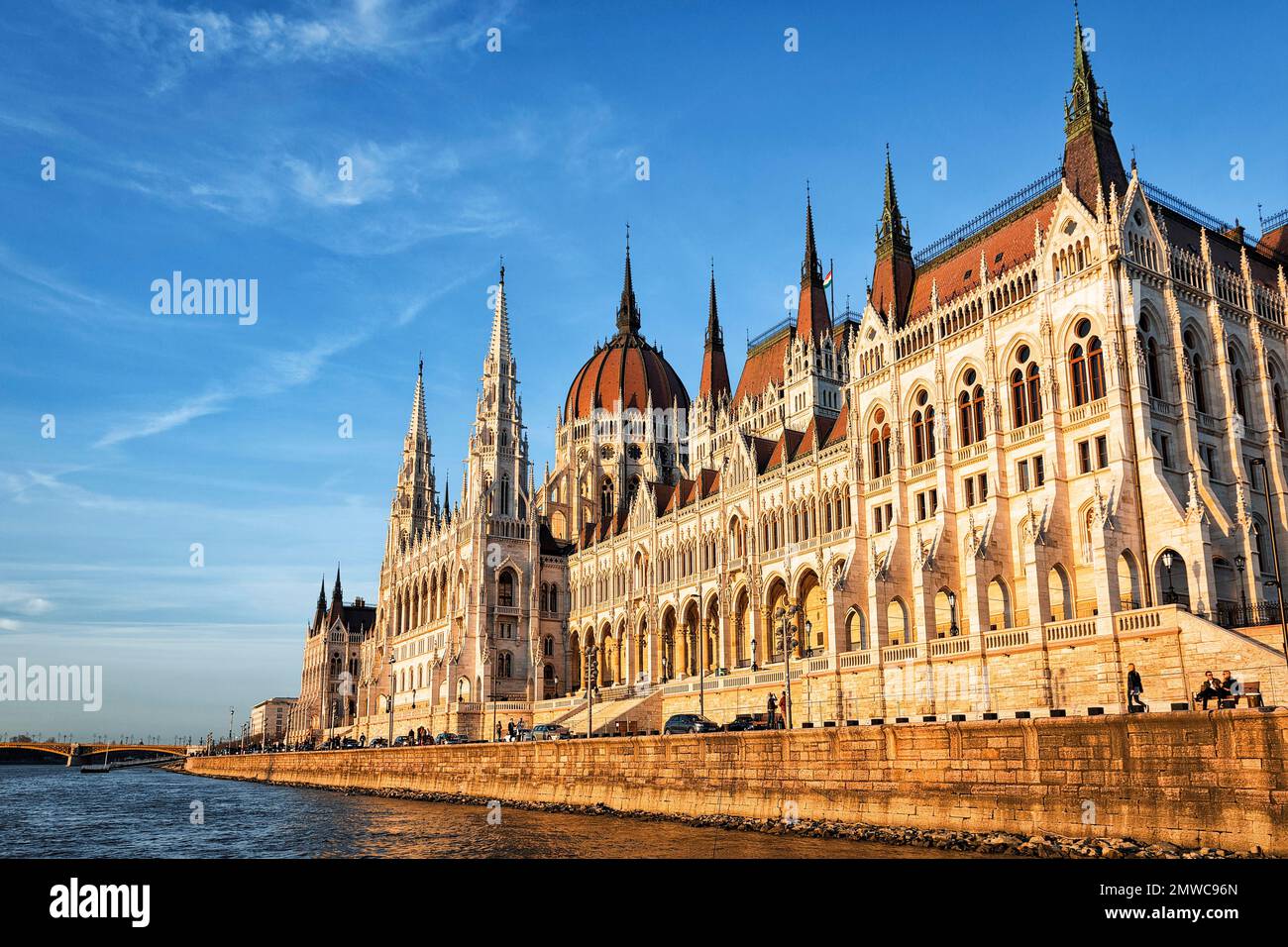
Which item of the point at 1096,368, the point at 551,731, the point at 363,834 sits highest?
the point at 1096,368

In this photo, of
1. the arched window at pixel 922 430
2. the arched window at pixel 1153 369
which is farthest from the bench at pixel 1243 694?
the arched window at pixel 922 430

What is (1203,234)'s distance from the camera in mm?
52938

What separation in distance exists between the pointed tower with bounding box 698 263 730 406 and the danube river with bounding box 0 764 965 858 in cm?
5000

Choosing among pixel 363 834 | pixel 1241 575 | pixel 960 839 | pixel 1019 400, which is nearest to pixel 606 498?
pixel 1019 400

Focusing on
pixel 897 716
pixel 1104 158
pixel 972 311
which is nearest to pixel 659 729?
pixel 897 716

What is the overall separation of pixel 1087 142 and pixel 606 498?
7068cm

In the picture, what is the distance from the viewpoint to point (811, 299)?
303 feet

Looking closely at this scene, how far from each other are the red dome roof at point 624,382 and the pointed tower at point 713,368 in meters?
13.3

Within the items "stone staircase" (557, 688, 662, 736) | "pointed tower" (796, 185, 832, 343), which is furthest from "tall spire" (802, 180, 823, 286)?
"stone staircase" (557, 688, 662, 736)

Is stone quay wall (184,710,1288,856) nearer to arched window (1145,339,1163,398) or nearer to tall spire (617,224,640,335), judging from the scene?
arched window (1145,339,1163,398)

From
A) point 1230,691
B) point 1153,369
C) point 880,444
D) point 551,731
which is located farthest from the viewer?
point 551,731

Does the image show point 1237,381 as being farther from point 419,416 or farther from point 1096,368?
point 419,416

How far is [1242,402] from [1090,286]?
10.3 metres
